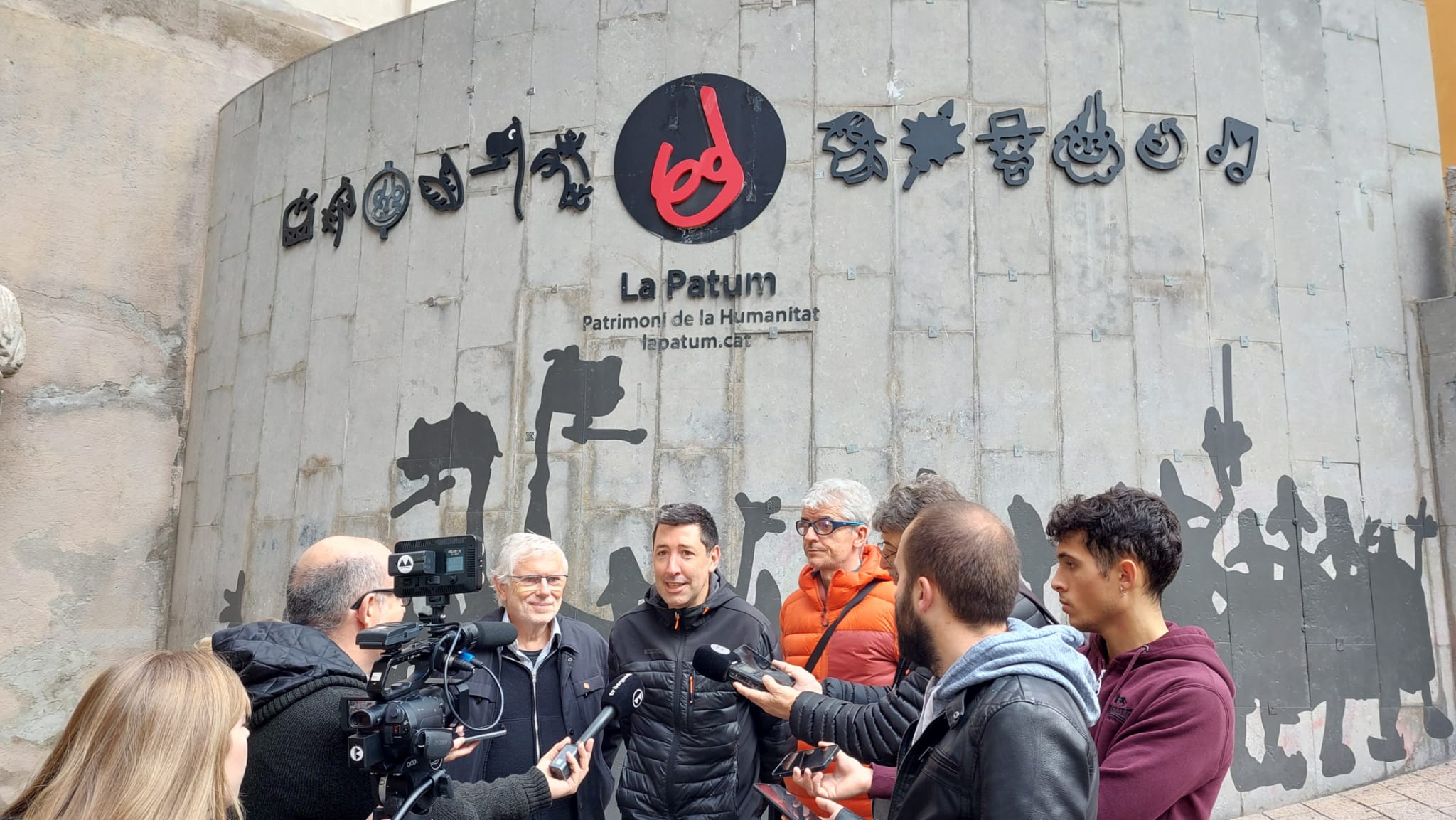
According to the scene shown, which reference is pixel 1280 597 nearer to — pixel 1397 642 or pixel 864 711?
pixel 1397 642

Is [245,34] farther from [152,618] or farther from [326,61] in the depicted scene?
[152,618]

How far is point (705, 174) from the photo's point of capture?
21.8 ft

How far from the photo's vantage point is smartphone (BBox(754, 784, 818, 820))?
2.57 m

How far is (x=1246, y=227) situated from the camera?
640 cm

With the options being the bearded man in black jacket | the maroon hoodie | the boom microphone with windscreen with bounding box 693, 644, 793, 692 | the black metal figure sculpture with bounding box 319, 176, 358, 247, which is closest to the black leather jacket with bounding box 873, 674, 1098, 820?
the maroon hoodie

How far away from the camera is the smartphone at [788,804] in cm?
257

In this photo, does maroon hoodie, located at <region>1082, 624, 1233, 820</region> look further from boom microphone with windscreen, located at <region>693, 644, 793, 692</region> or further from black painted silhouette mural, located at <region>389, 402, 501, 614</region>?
black painted silhouette mural, located at <region>389, 402, 501, 614</region>

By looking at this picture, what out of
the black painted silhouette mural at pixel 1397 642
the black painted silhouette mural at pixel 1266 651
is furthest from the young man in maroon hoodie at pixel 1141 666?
the black painted silhouette mural at pixel 1397 642

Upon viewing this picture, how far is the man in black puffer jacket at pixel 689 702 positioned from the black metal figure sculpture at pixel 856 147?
126 inches

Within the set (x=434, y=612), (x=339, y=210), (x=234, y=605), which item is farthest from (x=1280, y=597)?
(x=234, y=605)

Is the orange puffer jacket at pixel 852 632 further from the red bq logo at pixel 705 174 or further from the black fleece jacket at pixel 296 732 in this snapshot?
the red bq logo at pixel 705 174

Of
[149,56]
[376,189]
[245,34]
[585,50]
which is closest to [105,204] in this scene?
[149,56]

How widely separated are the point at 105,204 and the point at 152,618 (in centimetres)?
344

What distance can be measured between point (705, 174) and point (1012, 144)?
1907 millimetres
